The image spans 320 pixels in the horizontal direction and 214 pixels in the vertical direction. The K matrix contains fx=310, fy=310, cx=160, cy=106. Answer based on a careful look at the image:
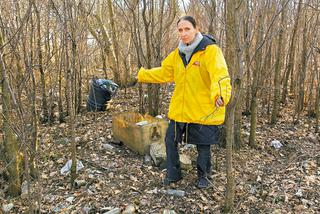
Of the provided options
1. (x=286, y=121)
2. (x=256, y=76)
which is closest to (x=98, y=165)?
(x=256, y=76)

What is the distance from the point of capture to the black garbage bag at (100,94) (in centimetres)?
597

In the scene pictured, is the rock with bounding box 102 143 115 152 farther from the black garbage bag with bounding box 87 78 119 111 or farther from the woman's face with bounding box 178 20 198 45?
→ the woman's face with bounding box 178 20 198 45

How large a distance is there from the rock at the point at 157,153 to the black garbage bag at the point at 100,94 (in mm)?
2163

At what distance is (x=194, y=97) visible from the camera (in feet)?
10.4

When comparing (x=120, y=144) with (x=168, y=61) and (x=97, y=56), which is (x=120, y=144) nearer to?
(x=168, y=61)

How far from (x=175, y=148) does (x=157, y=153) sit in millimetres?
586

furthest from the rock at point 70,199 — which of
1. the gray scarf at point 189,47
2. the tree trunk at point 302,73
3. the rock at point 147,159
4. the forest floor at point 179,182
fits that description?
the tree trunk at point 302,73

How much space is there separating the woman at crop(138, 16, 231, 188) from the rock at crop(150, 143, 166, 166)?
47 cm

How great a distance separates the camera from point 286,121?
547 cm

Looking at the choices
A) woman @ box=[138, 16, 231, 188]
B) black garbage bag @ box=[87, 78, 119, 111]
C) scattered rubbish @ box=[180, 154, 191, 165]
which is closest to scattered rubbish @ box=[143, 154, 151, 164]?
scattered rubbish @ box=[180, 154, 191, 165]

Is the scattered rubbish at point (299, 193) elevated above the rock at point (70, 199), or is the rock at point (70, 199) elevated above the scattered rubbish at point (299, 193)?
the scattered rubbish at point (299, 193)

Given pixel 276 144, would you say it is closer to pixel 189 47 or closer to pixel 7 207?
pixel 189 47

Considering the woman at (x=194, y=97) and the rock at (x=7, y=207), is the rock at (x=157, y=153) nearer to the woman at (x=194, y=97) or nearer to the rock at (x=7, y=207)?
the woman at (x=194, y=97)

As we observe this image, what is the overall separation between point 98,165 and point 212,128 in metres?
1.58
